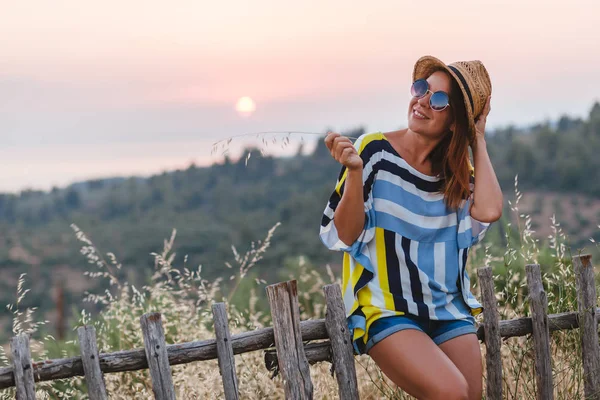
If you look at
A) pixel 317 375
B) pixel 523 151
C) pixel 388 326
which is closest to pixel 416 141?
pixel 388 326

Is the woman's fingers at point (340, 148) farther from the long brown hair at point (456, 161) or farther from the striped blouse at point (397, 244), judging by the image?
the long brown hair at point (456, 161)

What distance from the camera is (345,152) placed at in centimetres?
285

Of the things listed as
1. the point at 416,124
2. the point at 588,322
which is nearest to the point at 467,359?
the point at 416,124

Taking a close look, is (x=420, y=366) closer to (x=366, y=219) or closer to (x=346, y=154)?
(x=366, y=219)

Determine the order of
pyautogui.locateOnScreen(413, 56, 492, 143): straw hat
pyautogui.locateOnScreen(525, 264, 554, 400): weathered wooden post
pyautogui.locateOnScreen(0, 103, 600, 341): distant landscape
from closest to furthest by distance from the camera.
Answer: pyautogui.locateOnScreen(413, 56, 492, 143): straw hat
pyautogui.locateOnScreen(525, 264, 554, 400): weathered wooden post
pyautogui.locateOnScreen(0, 103, 600, 341): distant landscape

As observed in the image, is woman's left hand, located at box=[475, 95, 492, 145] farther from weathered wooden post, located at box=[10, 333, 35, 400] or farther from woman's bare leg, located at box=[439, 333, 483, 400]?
weathered wooden post, located at box=[10, 333, 35, 400]

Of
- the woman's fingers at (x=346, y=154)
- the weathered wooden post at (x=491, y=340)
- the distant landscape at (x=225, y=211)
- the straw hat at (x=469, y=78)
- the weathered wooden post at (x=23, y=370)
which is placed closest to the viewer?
the woman's fingers at (x=346, y=154)

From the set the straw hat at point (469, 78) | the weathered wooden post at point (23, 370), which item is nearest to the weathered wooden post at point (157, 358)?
the weathered wooden post at point (23, 370)

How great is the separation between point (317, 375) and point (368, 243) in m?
1.36

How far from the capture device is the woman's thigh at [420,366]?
2.91 m

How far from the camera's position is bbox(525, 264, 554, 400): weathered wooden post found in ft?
12.5

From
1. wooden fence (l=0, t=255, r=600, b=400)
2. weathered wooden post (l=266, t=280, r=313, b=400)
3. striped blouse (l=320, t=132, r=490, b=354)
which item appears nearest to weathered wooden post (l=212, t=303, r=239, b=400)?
wooden fence (l=0, t=255, r=600, b=400)

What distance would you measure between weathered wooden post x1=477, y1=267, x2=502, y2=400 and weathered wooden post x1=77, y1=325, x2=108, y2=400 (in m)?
1.80

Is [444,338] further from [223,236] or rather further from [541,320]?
[223,236]
